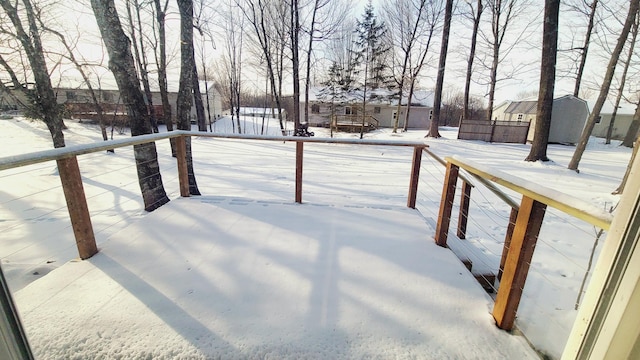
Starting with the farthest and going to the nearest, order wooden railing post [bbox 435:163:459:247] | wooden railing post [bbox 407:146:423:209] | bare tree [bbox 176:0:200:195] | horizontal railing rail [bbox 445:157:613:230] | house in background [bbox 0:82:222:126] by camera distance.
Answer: house in background [bbox 0:82:222:126], bare tree [bbox 176:0:200:195], wooden railing post [bbox 407:146:423:209], wooden railing post [bbox 435:163:459:247], horizontal railing rail [bbox 445:157:613:230]

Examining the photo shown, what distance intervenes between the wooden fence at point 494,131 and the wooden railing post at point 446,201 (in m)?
13.7

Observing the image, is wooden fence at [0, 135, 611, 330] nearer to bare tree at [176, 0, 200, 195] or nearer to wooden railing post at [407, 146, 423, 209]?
wooden railing post at [407, 146, 423, 209]

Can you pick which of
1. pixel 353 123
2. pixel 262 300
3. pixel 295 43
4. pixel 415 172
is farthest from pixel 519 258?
pixel 353 123

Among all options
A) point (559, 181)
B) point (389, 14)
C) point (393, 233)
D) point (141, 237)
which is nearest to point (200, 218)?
point (141, 237)

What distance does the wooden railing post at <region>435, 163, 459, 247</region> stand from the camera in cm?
234

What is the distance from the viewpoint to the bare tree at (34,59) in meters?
6.70

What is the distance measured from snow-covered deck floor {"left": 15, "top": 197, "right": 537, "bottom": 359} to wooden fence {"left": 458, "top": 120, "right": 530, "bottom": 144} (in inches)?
547

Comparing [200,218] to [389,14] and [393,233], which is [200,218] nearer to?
[393,233]

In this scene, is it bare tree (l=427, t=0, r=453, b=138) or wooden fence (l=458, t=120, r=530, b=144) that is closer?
bare tree (l=427, t=0, r=453, b=138)

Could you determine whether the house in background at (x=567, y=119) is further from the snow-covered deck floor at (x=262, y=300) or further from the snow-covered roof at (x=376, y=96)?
the snow-covered deck floor at (x=262, y=300)

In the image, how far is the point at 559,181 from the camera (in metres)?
6.80

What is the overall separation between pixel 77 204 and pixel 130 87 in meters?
2.63

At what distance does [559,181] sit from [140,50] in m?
16.3

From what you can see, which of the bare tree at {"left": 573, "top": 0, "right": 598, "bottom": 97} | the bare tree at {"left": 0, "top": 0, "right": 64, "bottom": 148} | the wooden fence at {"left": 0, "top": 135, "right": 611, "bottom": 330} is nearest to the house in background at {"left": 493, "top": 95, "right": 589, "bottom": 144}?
the bare tree at {"left": 573, "top": 0, "right": 598, "bottom": 97}
